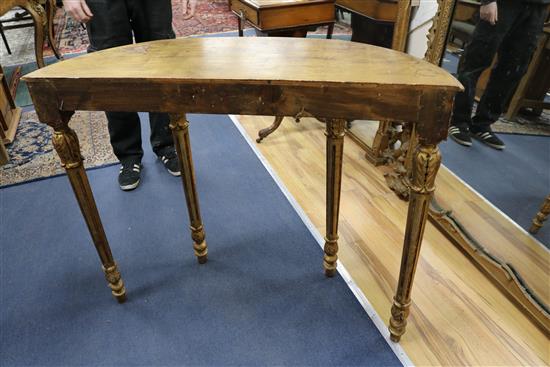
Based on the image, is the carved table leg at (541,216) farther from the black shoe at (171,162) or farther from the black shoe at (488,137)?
the black shoe at (171,162)

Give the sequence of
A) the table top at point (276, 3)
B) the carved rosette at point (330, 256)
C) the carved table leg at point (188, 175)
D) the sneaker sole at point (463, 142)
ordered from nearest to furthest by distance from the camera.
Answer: the carved table leg at point (188, 175) → the carved rosette at point (330, 256) → the sneaker sole at point (463, 142) → the table top at point (276, 3)

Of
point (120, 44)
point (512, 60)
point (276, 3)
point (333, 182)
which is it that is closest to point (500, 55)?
point (512, 60)

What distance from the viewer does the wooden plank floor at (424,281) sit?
1.12m

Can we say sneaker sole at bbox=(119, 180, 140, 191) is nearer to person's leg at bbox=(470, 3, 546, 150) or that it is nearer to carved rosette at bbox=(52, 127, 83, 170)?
carved rosette at bbox=(52, 127, 83, 170)

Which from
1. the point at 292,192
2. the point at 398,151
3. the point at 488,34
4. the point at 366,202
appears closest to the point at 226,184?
the point at 292,192

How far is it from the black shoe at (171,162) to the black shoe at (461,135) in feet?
4.18

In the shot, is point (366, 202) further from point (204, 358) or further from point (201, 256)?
point (204, 358)

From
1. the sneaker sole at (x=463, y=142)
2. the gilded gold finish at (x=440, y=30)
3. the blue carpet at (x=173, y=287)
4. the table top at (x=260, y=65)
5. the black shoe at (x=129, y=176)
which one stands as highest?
the table top at (x=260, y=65)

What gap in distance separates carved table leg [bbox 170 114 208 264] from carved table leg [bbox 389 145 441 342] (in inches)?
26.9

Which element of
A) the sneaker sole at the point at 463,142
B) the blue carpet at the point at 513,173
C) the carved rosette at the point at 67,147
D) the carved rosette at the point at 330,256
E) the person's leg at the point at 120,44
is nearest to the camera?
the carved rosette at the point at 67,147

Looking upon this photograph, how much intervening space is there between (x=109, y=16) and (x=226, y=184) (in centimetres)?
86

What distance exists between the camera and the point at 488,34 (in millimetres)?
1312

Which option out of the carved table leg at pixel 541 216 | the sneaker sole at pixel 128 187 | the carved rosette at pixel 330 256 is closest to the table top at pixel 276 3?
the sneaker sole at pixel 128 187

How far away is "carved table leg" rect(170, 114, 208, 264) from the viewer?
3.85 ft
